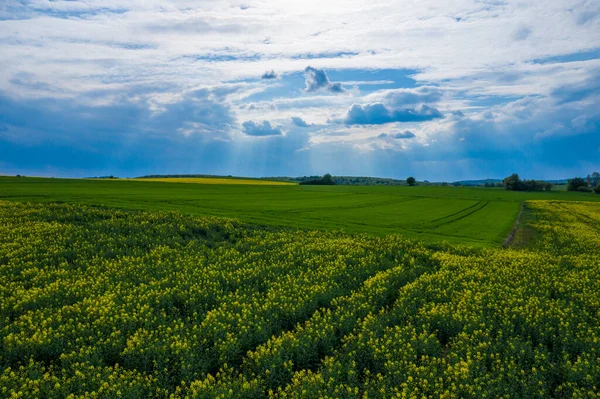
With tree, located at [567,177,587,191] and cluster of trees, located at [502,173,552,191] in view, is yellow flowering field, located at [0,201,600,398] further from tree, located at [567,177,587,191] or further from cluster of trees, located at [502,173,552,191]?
tree, located at [567,177,587,191]

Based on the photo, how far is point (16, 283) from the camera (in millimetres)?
13953

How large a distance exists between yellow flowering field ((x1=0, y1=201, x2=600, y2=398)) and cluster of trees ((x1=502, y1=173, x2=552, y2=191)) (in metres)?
138

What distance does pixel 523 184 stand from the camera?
14050 centimetres

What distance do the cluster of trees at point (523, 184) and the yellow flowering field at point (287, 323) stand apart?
452 ft

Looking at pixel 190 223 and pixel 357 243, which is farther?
pixel 190 223

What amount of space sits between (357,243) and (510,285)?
9114 millimetres

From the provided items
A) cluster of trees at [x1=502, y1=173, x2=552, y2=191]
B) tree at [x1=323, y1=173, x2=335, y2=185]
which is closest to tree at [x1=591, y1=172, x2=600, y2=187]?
cluster of trees at [x1=502, y1=173, x2=552, y2=191]

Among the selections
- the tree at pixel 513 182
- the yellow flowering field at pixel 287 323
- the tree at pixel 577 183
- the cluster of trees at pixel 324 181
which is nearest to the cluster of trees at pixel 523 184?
the tree at pixel 513 182

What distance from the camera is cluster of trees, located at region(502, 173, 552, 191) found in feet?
459

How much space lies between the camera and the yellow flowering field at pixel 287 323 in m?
8.34

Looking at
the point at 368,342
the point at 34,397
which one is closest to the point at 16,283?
the point at 34,397

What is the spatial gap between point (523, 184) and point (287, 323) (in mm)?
155251

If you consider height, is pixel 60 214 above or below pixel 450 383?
above

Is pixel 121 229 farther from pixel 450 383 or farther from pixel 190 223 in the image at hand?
pixel 450 383
